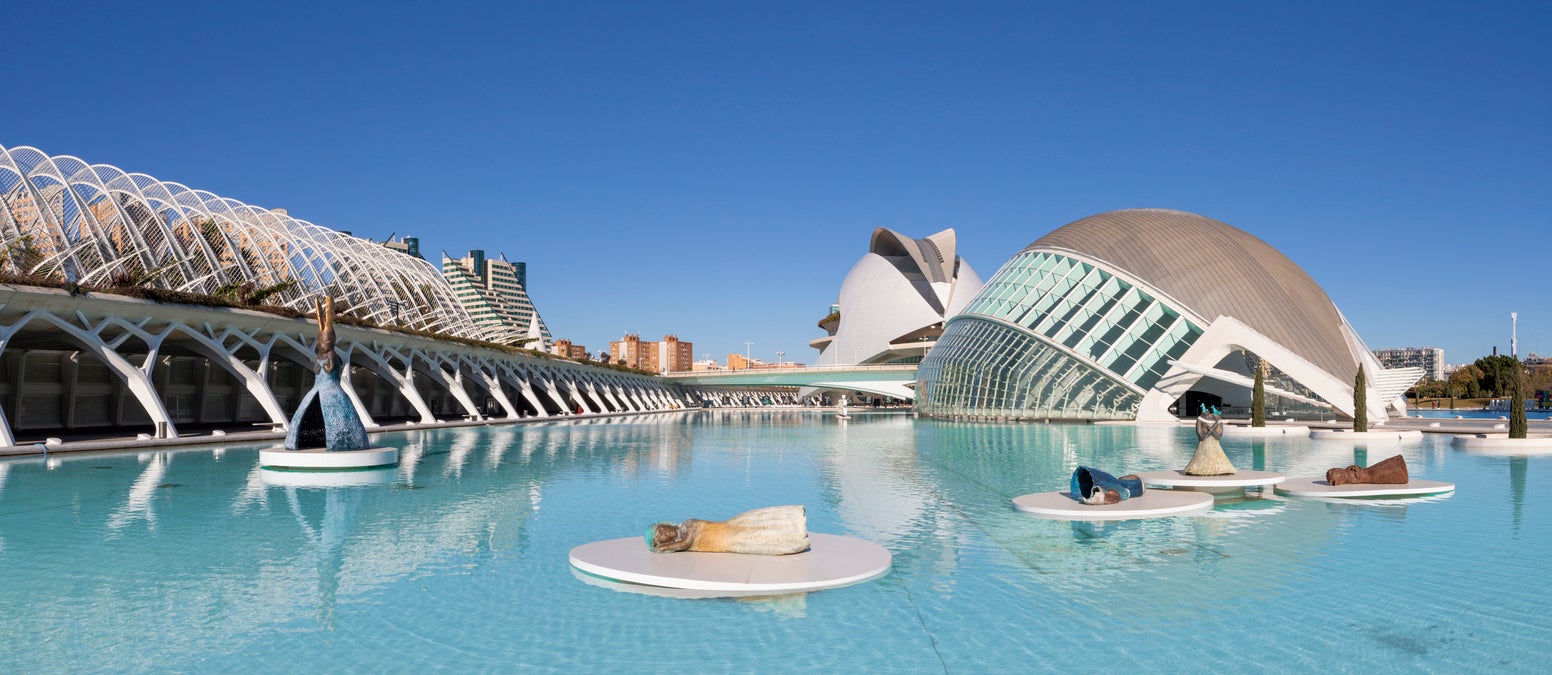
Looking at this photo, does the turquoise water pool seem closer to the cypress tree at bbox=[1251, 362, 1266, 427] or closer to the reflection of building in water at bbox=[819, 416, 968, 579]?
the reflection of building in water at bbox=[819, 416, 968, 579]

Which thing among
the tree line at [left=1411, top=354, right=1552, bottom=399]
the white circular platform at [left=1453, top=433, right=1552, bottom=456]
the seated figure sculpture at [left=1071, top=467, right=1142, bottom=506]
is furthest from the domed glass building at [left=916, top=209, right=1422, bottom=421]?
the tree line at [left=1411, top=354, right=1552, bottom=399]

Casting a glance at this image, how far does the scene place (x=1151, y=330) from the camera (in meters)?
42.1

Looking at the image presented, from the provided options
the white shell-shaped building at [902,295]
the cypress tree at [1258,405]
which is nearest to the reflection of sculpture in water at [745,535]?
the cypress tree at [1258,405]

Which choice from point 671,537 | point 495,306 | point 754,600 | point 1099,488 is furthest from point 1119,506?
point 495,306

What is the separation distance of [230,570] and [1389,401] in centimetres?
4158

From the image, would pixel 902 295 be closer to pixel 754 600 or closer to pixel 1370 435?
pixel 1370 435

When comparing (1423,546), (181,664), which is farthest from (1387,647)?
(181,664)

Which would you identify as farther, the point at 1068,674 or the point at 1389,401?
the point at 1389,401

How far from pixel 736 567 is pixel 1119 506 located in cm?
635

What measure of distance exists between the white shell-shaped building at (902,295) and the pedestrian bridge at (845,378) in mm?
7252

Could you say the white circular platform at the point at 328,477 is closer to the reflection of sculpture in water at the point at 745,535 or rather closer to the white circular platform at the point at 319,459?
the white circular platform at the point at 319,459

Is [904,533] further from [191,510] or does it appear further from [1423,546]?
[191,510]

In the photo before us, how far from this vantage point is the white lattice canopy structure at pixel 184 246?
110 ft

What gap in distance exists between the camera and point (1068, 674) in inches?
235
